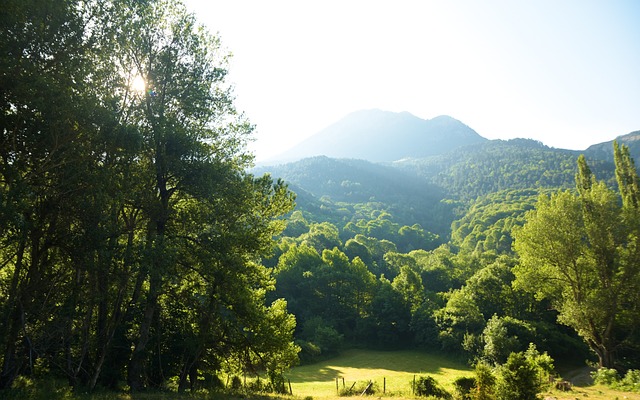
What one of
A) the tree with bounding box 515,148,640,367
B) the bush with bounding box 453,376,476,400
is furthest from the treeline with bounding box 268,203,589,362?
the bush with bounding box 453,376,476,400

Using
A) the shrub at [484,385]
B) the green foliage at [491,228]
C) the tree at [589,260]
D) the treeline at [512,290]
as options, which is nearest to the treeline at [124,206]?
the shrub at [484,385]

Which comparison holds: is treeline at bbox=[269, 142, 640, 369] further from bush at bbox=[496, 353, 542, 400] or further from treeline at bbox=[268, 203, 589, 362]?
bush at bbox=[496, 353, 542, 400]

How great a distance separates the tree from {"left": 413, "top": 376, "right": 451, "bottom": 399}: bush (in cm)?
1357

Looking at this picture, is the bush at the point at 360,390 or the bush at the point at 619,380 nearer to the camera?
the bush at the point at 619,380

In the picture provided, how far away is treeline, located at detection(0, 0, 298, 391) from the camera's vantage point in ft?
36.2

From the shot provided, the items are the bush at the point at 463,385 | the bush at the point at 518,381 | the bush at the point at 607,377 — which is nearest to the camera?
the bush at the point at 518,381

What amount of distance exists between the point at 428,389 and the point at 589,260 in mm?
17022

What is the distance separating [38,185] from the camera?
439 inches

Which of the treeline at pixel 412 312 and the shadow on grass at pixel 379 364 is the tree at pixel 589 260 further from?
the shadow on grass at pixel 379 364

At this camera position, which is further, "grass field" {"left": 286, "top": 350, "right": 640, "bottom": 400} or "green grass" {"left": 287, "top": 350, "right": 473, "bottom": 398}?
"green grass" {"left": 287, "top": 350, "right": 473, "bottom": 398}

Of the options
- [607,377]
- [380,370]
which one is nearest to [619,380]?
[607,377]

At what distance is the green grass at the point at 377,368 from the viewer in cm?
3706

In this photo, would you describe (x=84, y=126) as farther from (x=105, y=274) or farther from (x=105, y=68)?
(x=105, y=274)

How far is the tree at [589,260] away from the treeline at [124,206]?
2369 centimetres
